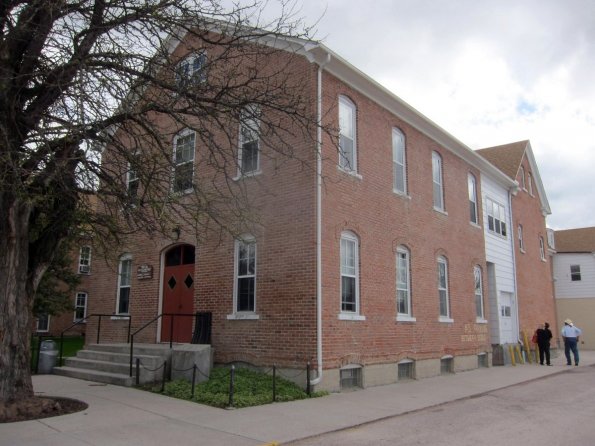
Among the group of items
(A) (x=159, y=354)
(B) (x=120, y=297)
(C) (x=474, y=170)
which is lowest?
(A) (x=159, y=354)

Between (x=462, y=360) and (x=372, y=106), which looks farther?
(x=462, y=360)

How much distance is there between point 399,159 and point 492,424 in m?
9.05

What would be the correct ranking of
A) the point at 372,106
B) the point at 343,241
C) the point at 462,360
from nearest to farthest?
the point at 343,241 < the point at 372,106 < the point at 462,360

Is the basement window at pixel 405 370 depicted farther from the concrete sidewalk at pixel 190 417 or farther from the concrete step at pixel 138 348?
the concrete step at pixel 138 348

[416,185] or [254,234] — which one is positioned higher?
[416,185]

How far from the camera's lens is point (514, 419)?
972 cm

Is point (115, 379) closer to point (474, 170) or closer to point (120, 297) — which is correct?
point (120, 297)

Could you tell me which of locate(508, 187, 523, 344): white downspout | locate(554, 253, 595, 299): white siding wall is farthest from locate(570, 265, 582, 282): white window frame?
locate(508, 187, 523, 344): white downspout

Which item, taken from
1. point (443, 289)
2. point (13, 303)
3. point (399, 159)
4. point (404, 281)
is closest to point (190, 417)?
point (13, 303)

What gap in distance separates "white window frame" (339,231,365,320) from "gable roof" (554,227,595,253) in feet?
101

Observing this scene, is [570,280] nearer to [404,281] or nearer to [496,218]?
[496,218]

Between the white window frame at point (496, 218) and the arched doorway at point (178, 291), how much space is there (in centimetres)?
1295

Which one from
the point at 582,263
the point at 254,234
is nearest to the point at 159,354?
the point at 254,234

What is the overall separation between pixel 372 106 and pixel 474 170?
801 centimetres
